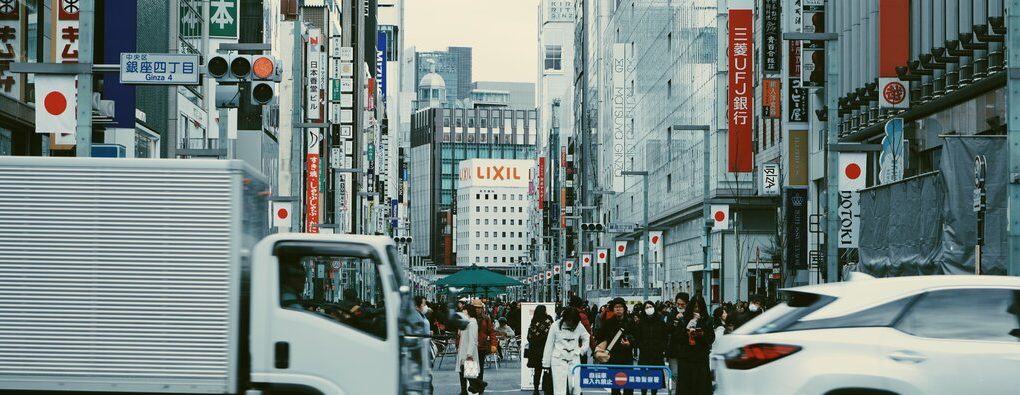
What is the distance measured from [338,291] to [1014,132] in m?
9.63

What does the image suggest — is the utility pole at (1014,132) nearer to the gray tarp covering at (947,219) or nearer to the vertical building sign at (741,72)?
the gray tarp covering at (947,219)

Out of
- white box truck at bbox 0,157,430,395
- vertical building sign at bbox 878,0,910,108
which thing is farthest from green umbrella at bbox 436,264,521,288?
white box truck at bbox 0,157,430,395

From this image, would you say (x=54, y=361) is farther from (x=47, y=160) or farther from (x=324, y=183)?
(x=324, y=183)

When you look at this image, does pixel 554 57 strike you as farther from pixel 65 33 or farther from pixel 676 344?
pixel 676 344

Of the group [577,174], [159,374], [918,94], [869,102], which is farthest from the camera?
[577,174]

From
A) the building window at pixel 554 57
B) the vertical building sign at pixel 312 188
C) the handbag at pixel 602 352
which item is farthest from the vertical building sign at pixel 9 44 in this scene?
the building window at pixel 554 57

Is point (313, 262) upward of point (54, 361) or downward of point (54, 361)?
upward

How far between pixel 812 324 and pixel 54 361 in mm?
5713

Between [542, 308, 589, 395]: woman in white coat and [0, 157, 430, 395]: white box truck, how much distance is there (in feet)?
22.2

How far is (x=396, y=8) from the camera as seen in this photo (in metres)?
193

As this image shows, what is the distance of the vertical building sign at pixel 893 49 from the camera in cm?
3603

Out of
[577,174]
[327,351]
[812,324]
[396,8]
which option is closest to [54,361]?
[327,351]

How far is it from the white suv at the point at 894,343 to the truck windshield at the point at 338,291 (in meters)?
3.01

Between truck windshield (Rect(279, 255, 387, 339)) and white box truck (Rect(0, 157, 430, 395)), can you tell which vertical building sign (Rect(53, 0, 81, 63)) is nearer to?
white box truck (Rect(0, 157, 430, 395))
